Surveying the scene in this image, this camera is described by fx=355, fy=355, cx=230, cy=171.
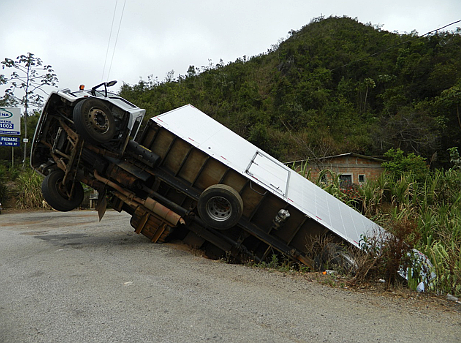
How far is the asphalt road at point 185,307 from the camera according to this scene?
3.34 m

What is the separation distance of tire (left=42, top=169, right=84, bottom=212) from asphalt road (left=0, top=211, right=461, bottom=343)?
1.42 metres

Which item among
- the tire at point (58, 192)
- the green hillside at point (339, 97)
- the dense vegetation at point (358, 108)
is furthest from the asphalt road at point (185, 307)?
the green hillside at point (339, 97)

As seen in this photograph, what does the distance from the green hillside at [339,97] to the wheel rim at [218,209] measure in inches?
523

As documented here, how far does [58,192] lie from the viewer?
7.45 meters

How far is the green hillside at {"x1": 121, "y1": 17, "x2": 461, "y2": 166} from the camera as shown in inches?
923

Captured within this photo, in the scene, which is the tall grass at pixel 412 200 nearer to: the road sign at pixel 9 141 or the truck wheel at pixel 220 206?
the truck wheel at pixel 220 206

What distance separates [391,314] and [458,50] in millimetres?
34642

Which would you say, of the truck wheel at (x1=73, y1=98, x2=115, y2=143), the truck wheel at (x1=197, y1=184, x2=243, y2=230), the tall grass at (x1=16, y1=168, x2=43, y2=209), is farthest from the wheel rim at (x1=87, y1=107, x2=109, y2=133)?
the tall grass at (x1=16, y1=168, x2=43, y2=209)

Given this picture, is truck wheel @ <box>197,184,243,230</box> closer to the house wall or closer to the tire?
the tire

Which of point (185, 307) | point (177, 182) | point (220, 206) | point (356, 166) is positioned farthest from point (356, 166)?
point (185, 307)

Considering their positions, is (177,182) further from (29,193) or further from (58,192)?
(29,193)

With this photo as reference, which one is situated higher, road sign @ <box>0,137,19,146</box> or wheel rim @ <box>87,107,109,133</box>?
wheel rim @ <box>87,107,109,133</box>

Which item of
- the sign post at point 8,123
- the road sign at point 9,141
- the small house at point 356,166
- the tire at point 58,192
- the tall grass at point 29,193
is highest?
the small house at point 356,166

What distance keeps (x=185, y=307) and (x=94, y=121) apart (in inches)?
162
